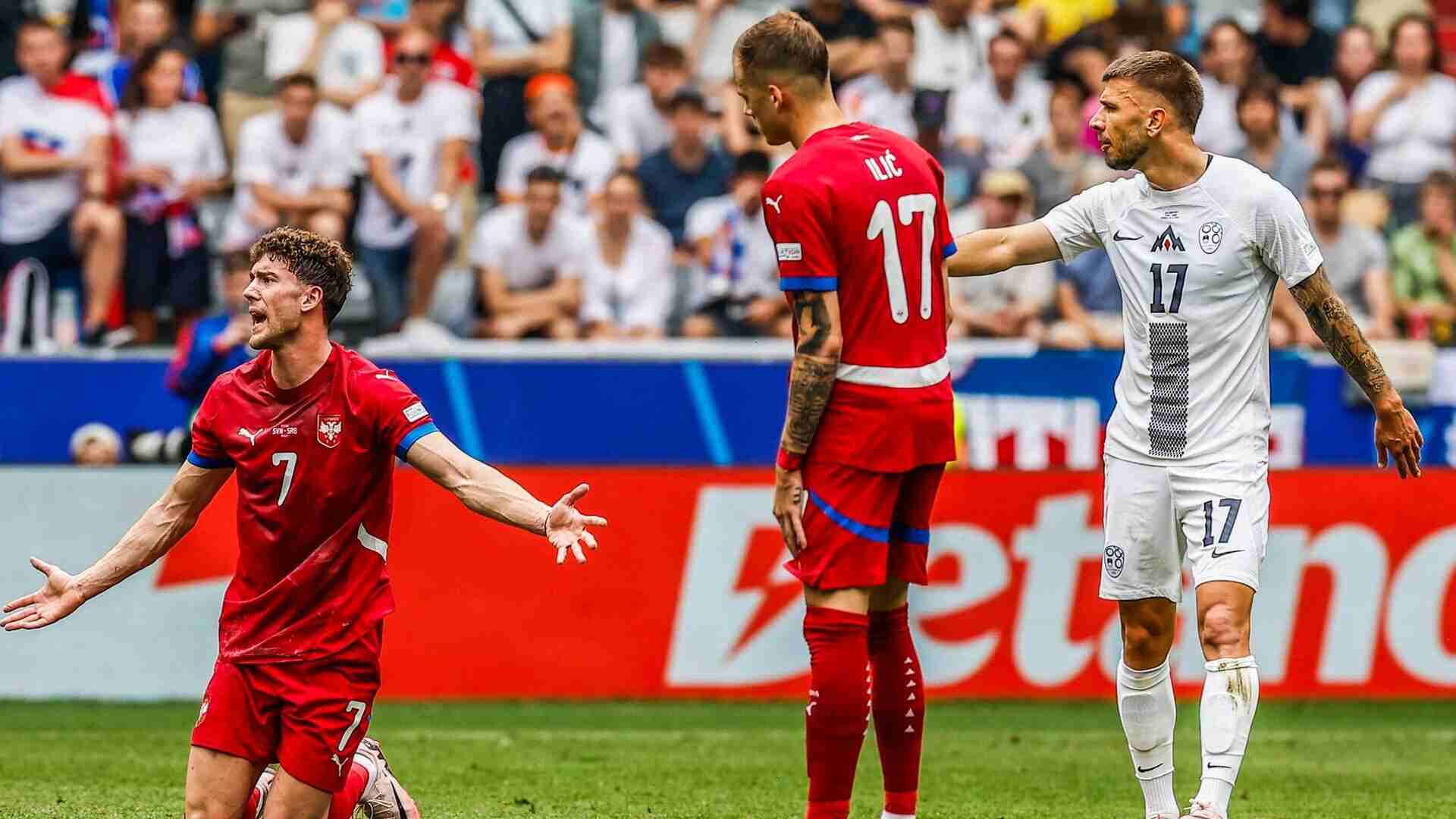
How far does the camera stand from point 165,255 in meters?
14.2

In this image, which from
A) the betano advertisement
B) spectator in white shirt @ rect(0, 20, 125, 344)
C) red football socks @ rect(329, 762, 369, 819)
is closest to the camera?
red football socks @ rect(329, 762, 369, 819)

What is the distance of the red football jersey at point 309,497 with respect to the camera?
596cm

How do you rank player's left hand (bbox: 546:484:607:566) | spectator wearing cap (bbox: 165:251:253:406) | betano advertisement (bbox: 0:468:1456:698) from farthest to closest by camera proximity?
1. spectator wearing cap (bbox: 165:251:253:406)
2. betano advertisement (bbox: 0:468:1456:698)
3. player's left hand (bbox: 546:484:607:566)

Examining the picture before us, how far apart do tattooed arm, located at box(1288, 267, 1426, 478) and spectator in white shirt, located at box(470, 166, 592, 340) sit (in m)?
8.30

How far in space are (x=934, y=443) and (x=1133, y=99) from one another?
4.33 feet

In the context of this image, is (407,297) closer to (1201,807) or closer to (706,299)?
(706,299)

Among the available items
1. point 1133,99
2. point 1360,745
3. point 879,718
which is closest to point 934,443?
point 879,718

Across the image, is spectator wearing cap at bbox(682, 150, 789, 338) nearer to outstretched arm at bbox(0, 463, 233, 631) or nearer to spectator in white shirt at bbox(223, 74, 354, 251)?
spectator in white shirt at bbox(223, 74, 354, 251)

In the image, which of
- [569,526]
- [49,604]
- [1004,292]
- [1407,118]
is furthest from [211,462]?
[1407,118]

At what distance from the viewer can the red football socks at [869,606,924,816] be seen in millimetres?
6285

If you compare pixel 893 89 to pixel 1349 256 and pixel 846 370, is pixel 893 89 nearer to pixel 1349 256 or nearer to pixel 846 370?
pixel 1349 256

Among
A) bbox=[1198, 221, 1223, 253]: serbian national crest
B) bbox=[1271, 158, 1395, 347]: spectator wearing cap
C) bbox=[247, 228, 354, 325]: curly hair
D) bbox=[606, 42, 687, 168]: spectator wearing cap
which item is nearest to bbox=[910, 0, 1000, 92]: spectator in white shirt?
bbox=[606, 42, 687, 168]: spectator wearing cap

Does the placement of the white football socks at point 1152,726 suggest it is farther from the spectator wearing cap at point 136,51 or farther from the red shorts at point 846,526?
the spectator wearing cap at point 136,51

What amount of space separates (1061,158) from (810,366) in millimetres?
9476
